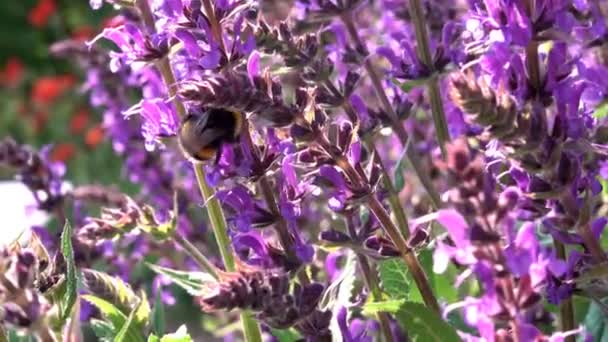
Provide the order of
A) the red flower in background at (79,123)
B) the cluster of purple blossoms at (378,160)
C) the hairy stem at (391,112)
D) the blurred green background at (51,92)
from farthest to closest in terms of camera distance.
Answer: the red flower in background at (79,123)
the blurred green background at (51,92)
the hairy stem at (391,112)
the cluster of purple blossoms at (378,160)

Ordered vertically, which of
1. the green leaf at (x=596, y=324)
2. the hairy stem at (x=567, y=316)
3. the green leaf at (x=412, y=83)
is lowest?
the green leaf at (x=596, y=324)

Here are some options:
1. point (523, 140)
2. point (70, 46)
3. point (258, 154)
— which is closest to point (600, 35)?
point (523, 140)

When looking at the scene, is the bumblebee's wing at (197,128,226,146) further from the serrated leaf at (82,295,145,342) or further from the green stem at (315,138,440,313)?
the serrated leaf at (82,295,145,342)

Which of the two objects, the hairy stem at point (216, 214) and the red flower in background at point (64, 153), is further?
the red flower in background at point (64, 153)

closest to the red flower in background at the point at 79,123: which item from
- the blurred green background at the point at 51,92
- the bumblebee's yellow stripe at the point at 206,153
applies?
the blurred green background at the point at 51,92

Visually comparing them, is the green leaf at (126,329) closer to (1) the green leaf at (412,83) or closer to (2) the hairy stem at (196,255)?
(2) the hairy stem at (196,255)

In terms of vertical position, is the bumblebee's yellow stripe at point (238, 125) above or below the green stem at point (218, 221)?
above
